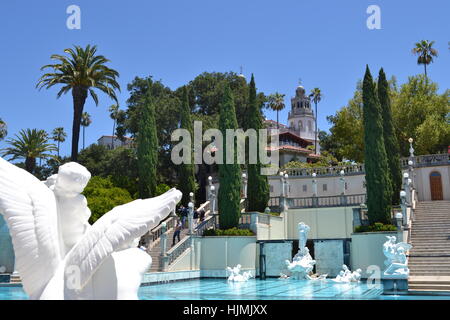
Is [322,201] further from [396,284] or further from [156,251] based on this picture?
[396,284]

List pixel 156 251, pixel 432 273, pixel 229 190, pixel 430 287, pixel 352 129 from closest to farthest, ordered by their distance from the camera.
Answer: pixel 430 287 → pixel 432 273 → pixel 156 251 → pixel 229 190 → pixel 352 129

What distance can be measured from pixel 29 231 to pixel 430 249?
18.2 meters

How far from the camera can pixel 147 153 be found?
3120 cm

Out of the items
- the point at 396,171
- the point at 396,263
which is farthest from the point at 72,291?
the point at 396,171

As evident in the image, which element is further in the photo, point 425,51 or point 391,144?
point 425,51

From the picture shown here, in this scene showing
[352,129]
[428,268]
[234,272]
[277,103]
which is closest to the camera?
[428,268]

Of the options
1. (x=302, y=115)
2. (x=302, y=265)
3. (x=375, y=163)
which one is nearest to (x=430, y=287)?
(x=302, y=265)

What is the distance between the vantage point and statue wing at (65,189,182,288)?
520 centimetres

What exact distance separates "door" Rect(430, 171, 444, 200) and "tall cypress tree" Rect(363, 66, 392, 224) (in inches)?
353

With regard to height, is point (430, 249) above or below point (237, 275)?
above
